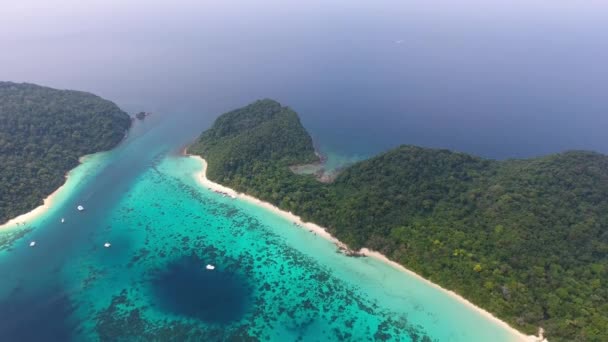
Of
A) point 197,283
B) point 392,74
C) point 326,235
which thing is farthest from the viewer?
point 392,74

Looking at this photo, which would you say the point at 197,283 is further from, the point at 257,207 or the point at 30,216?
the point at 30,216

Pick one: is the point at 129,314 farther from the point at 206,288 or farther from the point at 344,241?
the point at 344,241

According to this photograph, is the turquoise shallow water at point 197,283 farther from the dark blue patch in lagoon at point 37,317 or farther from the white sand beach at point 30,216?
the white sand beach at point 30,216

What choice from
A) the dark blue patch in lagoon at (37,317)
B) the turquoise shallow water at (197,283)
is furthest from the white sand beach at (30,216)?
the dark blue patch in lagoon at (37,317)

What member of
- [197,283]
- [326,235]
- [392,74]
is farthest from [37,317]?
[392,74]

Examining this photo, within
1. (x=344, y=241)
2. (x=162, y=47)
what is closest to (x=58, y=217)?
(x=344, y=241)

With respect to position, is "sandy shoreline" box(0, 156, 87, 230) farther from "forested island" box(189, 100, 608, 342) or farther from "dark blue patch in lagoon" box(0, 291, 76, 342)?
"forested island" box(189, 100, 608, 342)
